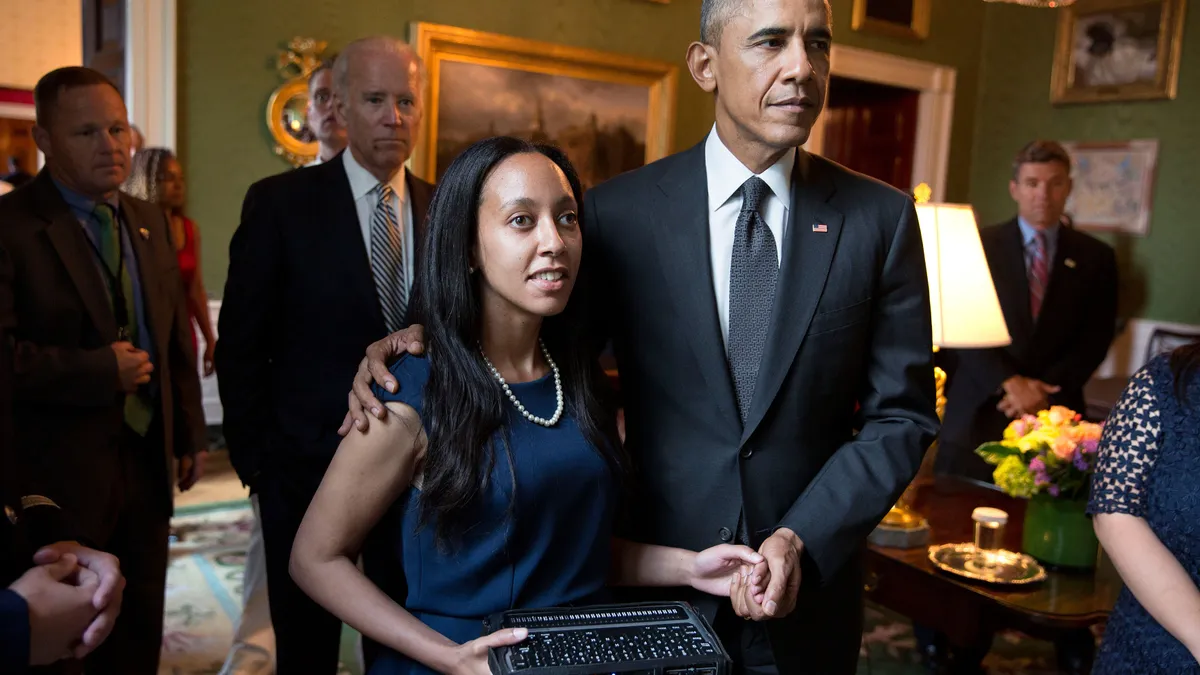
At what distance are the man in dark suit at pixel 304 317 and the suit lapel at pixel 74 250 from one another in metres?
0.37

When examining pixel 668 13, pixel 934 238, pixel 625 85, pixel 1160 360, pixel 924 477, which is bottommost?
pixel 924 477

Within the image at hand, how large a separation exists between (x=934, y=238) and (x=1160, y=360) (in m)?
0.90

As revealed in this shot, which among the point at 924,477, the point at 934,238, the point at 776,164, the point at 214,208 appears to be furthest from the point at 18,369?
the point at 214,208

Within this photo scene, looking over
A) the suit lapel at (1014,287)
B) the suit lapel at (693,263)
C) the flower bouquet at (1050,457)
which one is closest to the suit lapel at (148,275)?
the suit lapel at (693,263)

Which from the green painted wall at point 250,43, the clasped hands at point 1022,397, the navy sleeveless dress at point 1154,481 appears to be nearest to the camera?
the navy sleeveless dress at point 1154,481

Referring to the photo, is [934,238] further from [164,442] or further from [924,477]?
[164,442]

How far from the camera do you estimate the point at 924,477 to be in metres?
3.64

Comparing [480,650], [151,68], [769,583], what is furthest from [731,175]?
[151,68]

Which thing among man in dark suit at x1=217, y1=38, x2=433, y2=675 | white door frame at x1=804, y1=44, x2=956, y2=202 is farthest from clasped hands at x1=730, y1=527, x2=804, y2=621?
white door frame at x1=804, y1=44, x2=956, y2=202

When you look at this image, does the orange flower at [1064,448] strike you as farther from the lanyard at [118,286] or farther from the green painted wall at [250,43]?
the green painted wall at [250,43]

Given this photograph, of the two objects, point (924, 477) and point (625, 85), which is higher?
point (625, 85)

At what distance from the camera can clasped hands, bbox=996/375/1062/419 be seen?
4.08 m

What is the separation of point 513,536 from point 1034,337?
372cm

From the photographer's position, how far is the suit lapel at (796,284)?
1.68 meters
